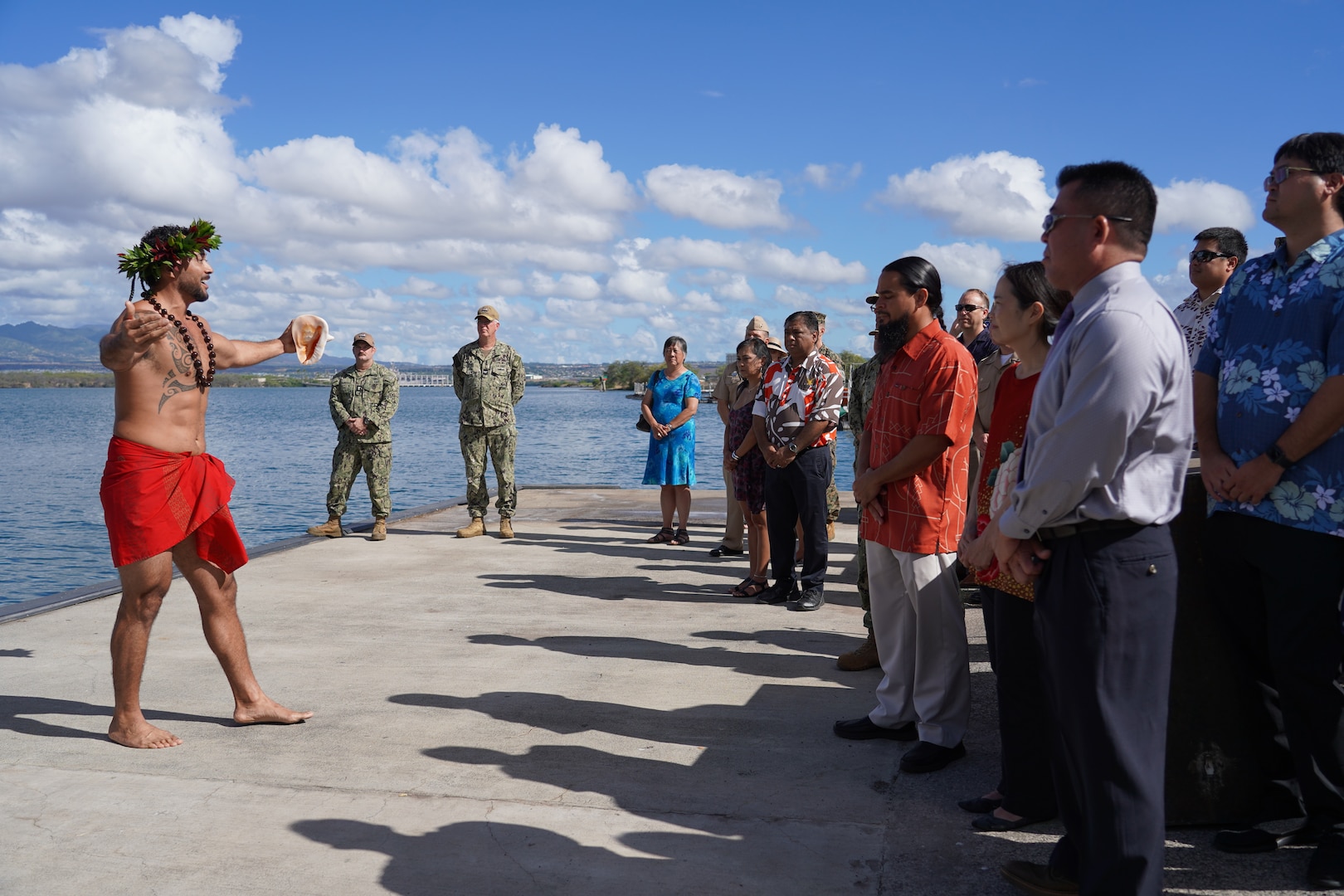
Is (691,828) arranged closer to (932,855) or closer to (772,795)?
(772,795)

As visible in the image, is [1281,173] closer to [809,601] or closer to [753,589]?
[809,601]

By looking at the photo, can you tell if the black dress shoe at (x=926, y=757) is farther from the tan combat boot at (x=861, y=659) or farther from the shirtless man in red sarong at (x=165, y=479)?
the shirtless man in red sarong at (x=165, y=479)

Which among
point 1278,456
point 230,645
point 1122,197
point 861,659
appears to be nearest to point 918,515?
point 1278,456

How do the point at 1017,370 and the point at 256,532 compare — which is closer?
the point at 1017,370

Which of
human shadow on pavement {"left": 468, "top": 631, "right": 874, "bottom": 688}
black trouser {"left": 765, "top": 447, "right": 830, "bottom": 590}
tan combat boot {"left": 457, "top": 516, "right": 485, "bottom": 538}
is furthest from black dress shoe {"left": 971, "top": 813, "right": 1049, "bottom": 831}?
tan combat boot {"left": 457, "top": 516, "right": 485, "bottom": 538}

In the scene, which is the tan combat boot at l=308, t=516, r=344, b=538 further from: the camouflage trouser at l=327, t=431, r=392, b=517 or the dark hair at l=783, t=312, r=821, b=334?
the dark hair at l=783, t=312, r=821, b=334

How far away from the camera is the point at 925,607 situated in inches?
158

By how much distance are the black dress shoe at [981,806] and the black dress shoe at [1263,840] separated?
0.67 m

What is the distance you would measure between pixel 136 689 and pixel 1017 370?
12.4ft

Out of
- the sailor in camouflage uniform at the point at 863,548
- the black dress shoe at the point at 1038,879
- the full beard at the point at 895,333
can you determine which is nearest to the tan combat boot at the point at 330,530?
the sailor in camouflage uniform at the point at 863,548

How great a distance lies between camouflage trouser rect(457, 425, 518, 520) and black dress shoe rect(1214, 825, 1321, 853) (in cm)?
816

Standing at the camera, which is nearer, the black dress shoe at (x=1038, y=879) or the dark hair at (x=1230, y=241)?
the black dress shoe at (x=1038, y=879)

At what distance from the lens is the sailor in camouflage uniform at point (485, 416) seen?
34.0 ft

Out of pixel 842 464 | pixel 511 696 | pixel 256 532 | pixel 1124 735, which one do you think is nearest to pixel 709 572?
pixel 511 696
